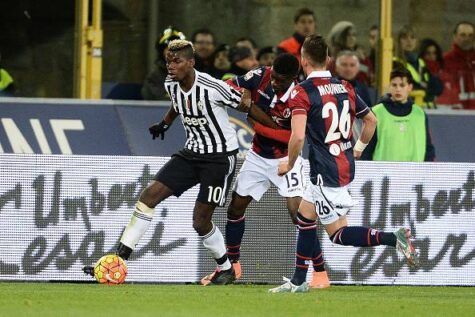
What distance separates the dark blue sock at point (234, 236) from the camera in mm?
13164

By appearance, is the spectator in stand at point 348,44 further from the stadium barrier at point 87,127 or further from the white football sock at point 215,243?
the white football sock at point 215,243

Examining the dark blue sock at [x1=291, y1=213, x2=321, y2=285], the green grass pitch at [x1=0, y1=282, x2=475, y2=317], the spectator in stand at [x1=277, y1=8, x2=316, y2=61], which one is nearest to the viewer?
the green grass pitch at [x1=0, y1=282, x2=475, y2=317]

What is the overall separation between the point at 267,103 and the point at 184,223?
1.37 m

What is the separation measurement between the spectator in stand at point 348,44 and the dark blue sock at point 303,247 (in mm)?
5991

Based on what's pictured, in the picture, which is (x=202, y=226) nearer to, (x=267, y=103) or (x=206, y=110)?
(x=206, y=110)

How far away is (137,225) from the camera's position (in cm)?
1248

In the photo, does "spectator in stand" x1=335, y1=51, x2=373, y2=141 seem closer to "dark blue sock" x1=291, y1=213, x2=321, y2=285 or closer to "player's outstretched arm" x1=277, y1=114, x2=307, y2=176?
"dark blue sock" x1=291, y1=213, x2=321, y2=285

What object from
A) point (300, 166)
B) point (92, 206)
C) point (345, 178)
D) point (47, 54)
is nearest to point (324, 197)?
point (345, 178)

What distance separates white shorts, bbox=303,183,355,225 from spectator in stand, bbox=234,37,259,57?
579 cm

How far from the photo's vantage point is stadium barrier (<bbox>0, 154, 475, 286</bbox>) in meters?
13.2

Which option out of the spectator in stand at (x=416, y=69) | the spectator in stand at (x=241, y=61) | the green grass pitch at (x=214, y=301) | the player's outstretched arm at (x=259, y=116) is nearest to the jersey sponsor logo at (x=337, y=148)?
the player's outstretched arm at (x=259, y=116)

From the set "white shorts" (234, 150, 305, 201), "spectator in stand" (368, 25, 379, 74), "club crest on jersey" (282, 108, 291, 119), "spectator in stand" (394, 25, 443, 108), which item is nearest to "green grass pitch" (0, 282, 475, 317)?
"white shorts" (234, 150, 305, 201)

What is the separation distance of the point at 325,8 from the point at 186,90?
22.7 ft

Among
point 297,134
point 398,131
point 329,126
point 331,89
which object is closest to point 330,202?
point 329,126
